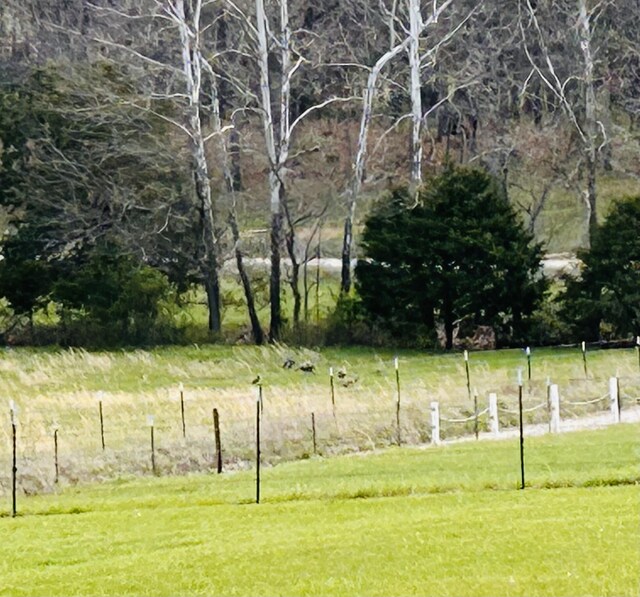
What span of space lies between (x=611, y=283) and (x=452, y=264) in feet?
15.8

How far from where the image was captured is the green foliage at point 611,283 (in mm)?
41219

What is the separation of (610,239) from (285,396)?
1471cm

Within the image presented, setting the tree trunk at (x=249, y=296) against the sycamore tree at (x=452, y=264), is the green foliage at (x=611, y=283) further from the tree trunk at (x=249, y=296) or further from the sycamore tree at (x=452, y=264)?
the tree trunk at (x=249, y=296)

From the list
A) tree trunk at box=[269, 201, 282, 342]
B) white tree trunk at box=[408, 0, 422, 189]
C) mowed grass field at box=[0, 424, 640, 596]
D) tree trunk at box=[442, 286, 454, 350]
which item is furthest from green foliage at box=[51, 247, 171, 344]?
mowed grass field at box=[0, 424, 640, 596]

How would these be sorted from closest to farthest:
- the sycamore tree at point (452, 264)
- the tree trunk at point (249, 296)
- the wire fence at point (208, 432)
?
the wire fence at point (208, 432), the sycamore tree at point (452, 264), the tree trunk at point (249, 296)

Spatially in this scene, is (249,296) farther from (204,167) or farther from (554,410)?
(554,410)

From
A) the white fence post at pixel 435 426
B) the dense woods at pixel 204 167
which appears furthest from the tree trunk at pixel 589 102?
the white fence post at pixel 435 426

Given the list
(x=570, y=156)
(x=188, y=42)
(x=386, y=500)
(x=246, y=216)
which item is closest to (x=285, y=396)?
(x=386, y=500)

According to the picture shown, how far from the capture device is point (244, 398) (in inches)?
1233

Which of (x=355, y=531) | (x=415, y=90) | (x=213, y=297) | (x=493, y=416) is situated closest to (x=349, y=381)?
(x=493, y=416)

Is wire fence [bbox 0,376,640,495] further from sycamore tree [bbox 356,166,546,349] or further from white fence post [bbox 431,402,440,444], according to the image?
sycamore tree [bbox 356,166,546,349]

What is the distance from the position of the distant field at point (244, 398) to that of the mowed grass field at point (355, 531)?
81.9 inches

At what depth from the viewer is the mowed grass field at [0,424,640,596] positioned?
42.9 ft

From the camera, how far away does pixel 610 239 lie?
137 ft
